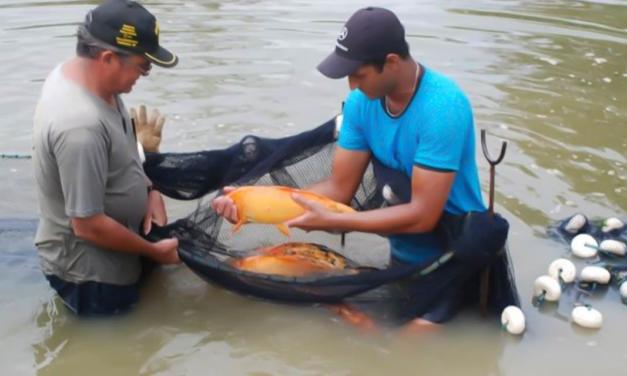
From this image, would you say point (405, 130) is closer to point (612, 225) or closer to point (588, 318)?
point (588, 318)

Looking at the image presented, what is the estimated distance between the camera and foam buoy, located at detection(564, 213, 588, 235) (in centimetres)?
554

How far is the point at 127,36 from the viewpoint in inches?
157

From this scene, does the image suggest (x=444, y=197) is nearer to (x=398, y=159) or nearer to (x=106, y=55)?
(x=398, y=159)

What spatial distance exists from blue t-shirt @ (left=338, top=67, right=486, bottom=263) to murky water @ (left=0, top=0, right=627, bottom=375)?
67 cm

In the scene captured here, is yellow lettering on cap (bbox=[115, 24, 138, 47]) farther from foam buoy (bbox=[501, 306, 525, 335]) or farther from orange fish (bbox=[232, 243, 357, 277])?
foam buoy (bbox=[501, 306, 525, 335])

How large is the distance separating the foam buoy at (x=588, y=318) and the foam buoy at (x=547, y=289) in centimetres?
19

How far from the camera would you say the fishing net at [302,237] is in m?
4.27

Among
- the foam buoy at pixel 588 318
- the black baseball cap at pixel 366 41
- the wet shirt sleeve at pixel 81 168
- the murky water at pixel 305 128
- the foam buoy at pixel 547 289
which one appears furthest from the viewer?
Answer: the foam buoy at pixel 547 289

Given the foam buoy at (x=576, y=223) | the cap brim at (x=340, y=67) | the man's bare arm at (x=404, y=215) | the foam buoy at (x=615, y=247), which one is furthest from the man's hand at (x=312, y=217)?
the foam buoy at (x=576, y=223)

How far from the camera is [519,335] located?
178 inches

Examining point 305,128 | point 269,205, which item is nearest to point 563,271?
point 269,205

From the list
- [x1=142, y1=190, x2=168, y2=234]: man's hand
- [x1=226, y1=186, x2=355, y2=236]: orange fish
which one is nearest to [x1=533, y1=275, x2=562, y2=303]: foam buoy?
[x1=226, y1=186, x2=355, y2=236]: orange fish

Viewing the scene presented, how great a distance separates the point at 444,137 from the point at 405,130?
0.90ft

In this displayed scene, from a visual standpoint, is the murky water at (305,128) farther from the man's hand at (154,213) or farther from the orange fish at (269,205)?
the orange fish at (269,205)
